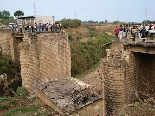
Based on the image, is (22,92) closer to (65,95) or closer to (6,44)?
(65,95)

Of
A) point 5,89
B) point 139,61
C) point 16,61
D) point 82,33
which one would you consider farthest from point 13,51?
point 82,33

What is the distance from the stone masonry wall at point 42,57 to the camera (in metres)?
22.3

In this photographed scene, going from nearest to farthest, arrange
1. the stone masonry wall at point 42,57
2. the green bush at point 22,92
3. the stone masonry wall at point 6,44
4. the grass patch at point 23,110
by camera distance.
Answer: the grass patch at point 23,110
the green bush at point 22,92
the stone masonry wall at point 42,57
the stone masonry wall at point 6,44

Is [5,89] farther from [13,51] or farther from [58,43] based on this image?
[58,43]

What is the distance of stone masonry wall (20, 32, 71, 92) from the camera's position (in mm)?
22312

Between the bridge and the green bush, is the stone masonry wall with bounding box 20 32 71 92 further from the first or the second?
the bridge

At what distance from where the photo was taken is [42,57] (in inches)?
894

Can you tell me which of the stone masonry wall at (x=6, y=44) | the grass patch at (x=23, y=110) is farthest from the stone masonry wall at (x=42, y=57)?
the stone masonry wall at (x=6, y=44)

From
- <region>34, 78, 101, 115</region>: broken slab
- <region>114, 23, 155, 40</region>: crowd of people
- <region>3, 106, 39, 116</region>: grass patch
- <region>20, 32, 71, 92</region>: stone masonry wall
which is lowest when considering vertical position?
<region>3, 106, 39, 116</region>: grass patch

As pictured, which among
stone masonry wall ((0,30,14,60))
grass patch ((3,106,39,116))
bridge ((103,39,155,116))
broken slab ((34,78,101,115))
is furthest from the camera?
stone masonry wall ((0,30,14,60))

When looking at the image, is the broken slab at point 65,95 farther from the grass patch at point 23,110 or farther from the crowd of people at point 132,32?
the crowd of people at point 132,32

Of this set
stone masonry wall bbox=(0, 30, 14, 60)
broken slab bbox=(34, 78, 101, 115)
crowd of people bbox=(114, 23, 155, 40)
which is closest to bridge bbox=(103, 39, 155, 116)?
crowd of people bbox=(114, 23, 155, 40)

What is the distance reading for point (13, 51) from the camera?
88.5 ft

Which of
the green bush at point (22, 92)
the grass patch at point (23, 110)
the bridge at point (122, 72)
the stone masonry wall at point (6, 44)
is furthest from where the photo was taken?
the stone masonry wall at point (6, 44)
